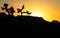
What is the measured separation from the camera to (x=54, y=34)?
64.7 ft

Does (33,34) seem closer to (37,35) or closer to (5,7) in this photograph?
(37,35)

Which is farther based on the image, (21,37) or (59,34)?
(59,34)

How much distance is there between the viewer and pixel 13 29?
1947cm

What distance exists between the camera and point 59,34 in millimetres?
20031

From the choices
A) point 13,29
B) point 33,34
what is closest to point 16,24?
point 13,29

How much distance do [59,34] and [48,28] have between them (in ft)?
5.29

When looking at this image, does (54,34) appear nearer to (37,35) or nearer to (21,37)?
(37,35)

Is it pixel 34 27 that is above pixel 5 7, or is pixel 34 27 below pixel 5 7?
below

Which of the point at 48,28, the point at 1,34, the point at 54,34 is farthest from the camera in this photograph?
the point at 48,28

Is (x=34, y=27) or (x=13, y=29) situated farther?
(x=34, y=27)

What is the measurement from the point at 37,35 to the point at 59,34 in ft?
8.35

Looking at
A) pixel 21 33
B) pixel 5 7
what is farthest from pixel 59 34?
pixel 5 7

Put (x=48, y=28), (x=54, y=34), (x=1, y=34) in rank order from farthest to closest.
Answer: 1. (x=48, y=28)
2. (x=54, y=34)
3. (x=1, y=34)

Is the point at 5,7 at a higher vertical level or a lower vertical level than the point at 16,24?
higher
